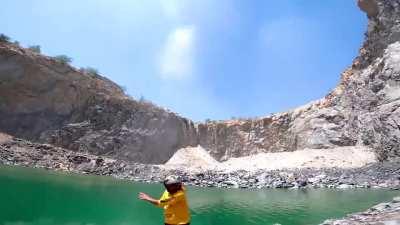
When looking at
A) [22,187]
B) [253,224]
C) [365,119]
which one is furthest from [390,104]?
[22,187]

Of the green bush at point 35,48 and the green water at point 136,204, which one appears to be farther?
the green bush at point 35,48

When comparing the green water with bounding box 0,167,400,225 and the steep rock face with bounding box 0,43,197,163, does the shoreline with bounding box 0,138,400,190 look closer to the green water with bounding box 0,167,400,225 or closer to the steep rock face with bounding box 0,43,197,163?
the green water with bounding box 0,167,400,225

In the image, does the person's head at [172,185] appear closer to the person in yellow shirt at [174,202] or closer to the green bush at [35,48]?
the person in yellow shirt at [174,202]

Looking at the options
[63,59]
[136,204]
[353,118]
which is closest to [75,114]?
[63,59]

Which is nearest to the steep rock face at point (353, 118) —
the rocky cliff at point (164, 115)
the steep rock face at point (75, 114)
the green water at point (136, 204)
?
the rocky cliff at point (164, 115)

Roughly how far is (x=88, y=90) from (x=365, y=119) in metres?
29.2

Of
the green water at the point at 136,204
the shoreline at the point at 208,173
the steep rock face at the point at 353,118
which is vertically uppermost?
the steep rock face at the point at 353,118

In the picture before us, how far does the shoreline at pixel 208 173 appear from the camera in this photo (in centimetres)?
3256

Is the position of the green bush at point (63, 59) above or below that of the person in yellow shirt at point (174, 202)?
above

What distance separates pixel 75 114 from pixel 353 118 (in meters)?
29.1

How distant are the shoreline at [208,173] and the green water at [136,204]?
3.31 metres

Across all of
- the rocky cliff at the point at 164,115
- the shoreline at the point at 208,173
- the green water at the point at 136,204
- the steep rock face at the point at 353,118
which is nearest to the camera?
the green water at the point at 136,204

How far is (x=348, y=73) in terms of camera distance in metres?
51.0

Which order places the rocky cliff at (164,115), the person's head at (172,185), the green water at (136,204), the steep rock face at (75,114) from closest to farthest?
the person's head at (172,185) → the green water at (136,204) → the rocky cliff at (164,115) → the steep rock face at (75,114)
